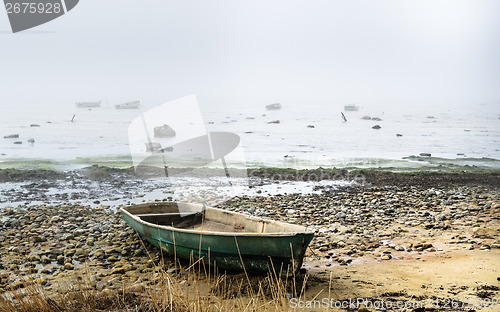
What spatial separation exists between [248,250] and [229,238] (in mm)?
378

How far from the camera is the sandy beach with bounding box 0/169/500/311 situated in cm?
661

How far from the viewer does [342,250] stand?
29.7 ft

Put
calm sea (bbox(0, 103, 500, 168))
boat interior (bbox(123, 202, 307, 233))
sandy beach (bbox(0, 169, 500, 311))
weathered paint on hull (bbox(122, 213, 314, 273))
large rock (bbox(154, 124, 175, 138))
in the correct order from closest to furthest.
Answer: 1. sandy beach (bbox(0, 169, 500, 311))
2. weathered paint on hull (bbox(122, 213, 314, 273))
3. boat interior (bbox(123, 202, 307, 233))
4. calm sea (bbox(0, 103, 500, 168))
5. large rock (bbox(154, 124, 175, 138))

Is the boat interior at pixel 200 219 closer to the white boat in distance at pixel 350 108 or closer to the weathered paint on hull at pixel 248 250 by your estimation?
the weathered paint on hull at pixel 248 250

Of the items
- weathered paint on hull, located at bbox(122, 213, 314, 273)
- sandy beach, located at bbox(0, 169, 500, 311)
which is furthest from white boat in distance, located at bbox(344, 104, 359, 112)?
weathered paint on hull, located at bbox(122, 213, 314, 273)

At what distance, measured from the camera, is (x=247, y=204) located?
13.7 m

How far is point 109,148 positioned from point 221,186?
1725cm

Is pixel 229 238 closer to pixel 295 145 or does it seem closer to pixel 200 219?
pixel 200 219

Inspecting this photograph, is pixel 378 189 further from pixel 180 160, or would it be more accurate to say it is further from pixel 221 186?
pixel 180 160

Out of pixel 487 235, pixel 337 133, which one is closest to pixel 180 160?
pixel 487 235

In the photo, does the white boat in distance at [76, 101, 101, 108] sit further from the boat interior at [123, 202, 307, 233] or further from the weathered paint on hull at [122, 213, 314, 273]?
the weathered paint on hull at [122, 213, 314, 273]

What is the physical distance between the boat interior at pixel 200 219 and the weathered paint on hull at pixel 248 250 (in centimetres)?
74

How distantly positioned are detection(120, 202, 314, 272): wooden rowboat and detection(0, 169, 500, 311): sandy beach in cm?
37

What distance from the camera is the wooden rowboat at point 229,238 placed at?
695 centimetres
